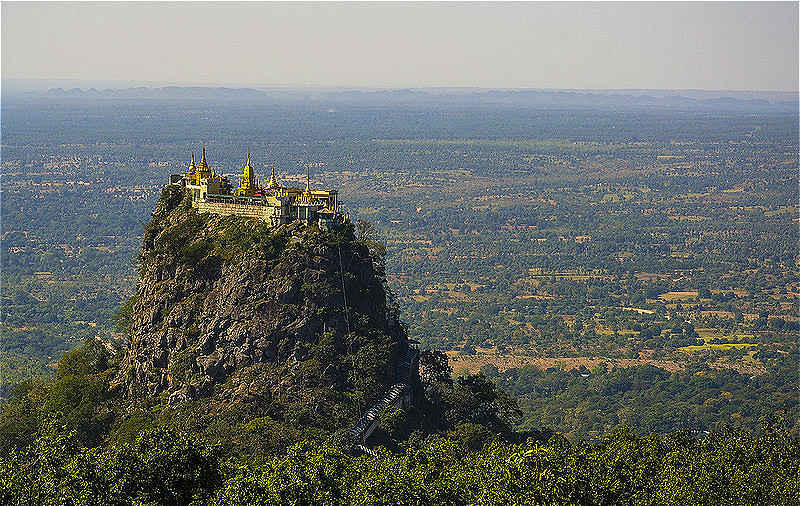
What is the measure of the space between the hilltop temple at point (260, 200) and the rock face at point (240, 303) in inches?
21.2

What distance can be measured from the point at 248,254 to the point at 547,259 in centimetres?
9432

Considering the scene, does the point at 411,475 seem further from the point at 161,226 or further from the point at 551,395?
the point at 551,395

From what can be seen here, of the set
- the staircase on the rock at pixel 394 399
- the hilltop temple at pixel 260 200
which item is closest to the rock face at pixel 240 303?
the hilltop temple at pixel 260 200

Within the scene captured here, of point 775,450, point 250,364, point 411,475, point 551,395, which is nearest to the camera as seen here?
point 411,475

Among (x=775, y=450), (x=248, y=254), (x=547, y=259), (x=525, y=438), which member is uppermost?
(x=248, y=254)

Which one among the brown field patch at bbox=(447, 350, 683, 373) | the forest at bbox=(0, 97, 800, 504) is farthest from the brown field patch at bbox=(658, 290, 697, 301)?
the brown field patch at bbox=(447, 350, 683, 373)

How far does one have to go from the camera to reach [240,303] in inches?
1738

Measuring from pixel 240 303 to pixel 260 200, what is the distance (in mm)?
5560

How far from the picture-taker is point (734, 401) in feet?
241

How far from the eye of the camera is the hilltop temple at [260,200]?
45969mm

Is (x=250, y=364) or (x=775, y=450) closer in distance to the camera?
(x=775, y=450)

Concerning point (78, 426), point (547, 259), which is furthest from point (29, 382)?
point (547, 259)

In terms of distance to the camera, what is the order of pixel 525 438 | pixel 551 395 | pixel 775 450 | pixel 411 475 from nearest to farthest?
pixel 411 475
pixel 775 450
pixel 525 438
pixel 551 395

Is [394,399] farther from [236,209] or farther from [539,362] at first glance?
[539,362]
